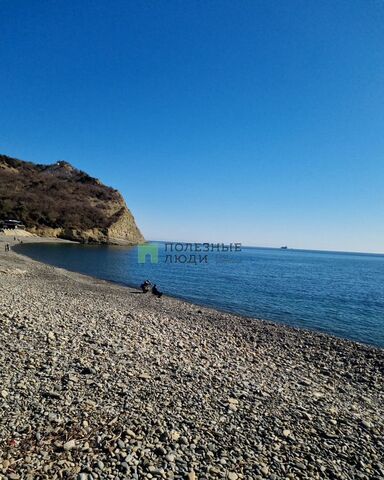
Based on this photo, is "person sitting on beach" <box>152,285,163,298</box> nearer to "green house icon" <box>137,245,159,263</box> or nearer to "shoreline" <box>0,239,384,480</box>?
"shoreline" <box>0,239,384,480</box>

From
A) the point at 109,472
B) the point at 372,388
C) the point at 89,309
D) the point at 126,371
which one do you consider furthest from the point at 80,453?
the point at 89,309

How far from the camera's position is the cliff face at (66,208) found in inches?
5087

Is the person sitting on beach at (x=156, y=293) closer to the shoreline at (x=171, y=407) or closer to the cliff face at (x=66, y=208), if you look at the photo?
the shoreline at (x=171, y=407)

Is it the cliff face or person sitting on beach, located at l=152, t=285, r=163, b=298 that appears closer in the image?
person sitting on beach, located at l=152, t=285, r=163, b=298

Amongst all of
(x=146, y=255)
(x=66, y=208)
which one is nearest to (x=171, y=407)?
(x=146, y=255)

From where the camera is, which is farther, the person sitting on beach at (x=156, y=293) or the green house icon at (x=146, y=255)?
the green house icon at (x=146, y=255)

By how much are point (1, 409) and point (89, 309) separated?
441 inches

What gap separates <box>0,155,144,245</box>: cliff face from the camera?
12920cm

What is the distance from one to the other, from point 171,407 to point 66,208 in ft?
489

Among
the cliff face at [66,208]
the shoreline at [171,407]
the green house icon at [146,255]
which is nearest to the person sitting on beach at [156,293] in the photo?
the shoreline at [171,407]

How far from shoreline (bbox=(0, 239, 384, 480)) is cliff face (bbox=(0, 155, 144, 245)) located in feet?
418

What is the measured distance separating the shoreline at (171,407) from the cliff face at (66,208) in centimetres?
12732

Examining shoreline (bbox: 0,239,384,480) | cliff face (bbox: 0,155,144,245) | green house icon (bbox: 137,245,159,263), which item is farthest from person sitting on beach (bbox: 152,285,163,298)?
cliff face (bbox: 0,155,144,245)

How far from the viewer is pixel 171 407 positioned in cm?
768
